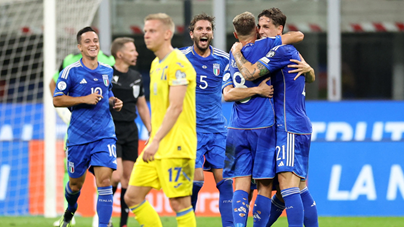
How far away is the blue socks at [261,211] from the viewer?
497 centimetres

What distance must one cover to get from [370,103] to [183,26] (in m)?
4.95

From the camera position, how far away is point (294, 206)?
4.77 meters

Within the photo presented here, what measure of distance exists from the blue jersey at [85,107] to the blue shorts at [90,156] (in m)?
0.05

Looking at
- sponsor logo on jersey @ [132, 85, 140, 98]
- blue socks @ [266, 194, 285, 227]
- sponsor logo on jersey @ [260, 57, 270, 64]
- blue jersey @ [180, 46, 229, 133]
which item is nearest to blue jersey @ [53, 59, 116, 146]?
blue jersey @ [180, 46, 229, 133]

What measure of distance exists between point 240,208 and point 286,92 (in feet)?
3.46

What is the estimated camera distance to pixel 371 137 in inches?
360

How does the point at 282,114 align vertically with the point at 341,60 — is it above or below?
below

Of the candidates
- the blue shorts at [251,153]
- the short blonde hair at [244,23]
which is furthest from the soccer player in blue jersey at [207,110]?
the short blonde hair at [244,23]

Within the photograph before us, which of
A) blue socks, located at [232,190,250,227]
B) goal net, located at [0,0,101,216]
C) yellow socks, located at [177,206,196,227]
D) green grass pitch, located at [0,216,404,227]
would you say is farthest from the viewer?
goal net, located at [0,0,101,216]

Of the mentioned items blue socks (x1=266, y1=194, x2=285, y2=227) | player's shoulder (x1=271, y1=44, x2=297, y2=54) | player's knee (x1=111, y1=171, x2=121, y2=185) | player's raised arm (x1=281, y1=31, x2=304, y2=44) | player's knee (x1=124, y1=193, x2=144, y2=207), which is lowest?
blue socks (x1=266, y1=194, x2=285, y2=227)

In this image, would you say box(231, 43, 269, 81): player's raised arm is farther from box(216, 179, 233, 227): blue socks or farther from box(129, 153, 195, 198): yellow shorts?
box(216, 179, 233, 227): blue socks

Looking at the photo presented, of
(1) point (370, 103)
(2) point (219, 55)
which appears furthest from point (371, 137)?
(2) point (219, 55)

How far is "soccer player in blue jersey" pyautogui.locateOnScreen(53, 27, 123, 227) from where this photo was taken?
5.76 metres

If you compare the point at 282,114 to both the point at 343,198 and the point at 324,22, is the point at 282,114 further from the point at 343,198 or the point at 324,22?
the point at 324,22
